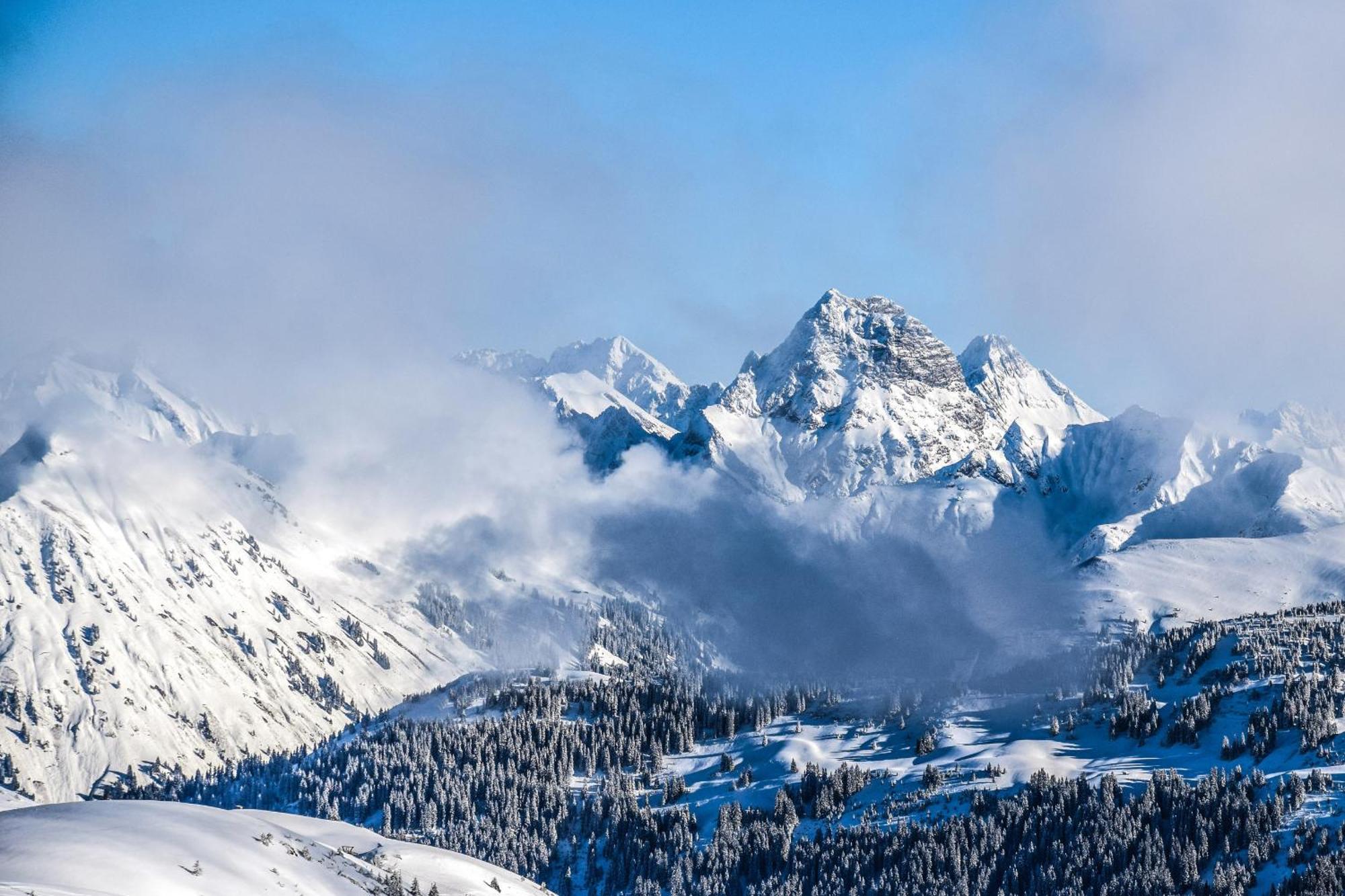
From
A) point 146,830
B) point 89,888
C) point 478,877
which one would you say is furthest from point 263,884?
point 478,877

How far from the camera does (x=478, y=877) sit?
185500 mm

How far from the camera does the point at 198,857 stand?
14512 cm

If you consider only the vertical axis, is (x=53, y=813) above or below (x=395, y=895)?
above

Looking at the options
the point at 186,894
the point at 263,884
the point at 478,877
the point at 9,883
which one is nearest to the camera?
the point at 9,883

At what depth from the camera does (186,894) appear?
133 m

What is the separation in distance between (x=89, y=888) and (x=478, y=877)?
67.5m

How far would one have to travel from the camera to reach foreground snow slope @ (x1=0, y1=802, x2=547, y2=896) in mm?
130250

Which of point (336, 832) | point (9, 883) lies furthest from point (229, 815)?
point (9, 883)

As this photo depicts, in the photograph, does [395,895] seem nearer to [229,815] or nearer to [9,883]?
[229,815]

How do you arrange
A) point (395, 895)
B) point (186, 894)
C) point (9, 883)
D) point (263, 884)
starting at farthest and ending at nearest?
point (395, 895), point (263, 884), point (186, 894), point (9, 883)

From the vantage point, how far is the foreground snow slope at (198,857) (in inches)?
5128

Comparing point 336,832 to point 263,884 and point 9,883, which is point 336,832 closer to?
point 263,884

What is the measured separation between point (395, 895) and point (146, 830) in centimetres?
3007

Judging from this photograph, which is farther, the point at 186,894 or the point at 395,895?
the point at 395,895
